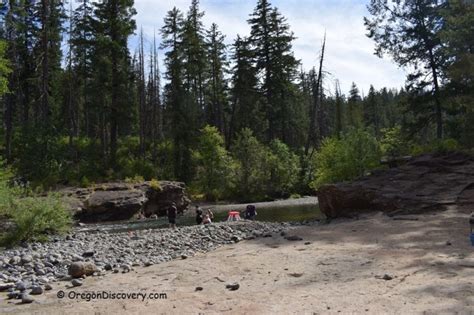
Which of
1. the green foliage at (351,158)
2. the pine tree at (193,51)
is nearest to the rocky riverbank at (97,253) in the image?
the green foliage at (351,158)

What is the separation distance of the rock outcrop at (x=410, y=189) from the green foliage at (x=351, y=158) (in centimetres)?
588

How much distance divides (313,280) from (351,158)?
19147 millimetres

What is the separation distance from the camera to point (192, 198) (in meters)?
38.7

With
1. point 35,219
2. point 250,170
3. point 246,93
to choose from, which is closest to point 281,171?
point 250,170

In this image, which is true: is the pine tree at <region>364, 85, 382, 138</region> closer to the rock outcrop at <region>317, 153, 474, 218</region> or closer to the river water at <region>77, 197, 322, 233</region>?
the river water at <region>77, 197, 322, 233</region>

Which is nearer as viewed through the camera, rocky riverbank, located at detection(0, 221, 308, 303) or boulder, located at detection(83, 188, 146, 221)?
rocky riverbank, located at detection(0, 221, 308, 303)

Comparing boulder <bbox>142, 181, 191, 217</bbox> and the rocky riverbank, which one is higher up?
boulder <bbox>142, 181, 191, 217</bbox>

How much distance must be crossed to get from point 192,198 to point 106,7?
1879 centimetres

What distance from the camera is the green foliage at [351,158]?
25.7 meters

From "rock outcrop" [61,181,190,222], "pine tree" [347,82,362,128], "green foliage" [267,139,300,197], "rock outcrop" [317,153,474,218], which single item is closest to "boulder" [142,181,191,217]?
"rock outcrop" [61,181,190,222]

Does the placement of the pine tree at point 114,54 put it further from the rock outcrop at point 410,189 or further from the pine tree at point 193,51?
the rock outcrop at point 410,189

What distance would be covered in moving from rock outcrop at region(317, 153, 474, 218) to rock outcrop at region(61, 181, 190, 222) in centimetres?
1233

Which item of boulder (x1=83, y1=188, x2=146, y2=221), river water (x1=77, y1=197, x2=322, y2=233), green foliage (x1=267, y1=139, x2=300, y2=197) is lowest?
river water (x1=77, y1=197, x2=322, y2=233)

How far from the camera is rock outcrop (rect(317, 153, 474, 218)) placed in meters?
16.0
